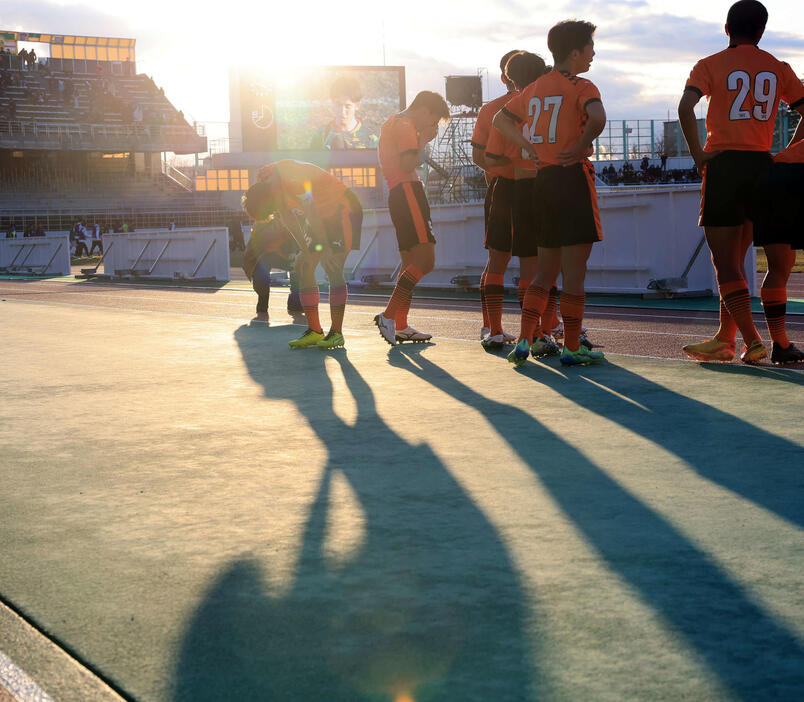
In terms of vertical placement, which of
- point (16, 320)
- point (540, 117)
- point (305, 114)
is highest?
point (305, 114)

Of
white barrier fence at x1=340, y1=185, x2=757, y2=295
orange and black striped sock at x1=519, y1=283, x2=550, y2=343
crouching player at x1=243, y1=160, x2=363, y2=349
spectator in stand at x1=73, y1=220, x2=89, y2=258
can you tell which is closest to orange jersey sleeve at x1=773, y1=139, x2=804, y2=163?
orange and black striped sock at x1=519, y1=283, x2=550, y2=343

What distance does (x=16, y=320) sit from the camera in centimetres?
1192

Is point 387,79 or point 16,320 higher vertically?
point 387,79

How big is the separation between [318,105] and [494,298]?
188ft

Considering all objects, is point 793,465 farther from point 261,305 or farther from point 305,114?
point 305,114

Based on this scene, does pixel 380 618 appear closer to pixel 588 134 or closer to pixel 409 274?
pixel 588 134

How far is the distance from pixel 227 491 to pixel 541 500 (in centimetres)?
102

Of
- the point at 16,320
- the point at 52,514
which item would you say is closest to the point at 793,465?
the point at 52,514

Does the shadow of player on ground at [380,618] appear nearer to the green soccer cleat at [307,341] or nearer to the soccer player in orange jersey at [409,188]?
the soccer player in orange jersey at [409,188]

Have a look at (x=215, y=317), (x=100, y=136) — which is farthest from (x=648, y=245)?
(x=100, y=136)

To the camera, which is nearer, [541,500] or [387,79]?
[541,500]

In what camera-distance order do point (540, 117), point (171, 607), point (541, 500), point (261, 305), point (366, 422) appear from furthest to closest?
point (261, 305) → point (540, 117) → point (366, 422) → point (541, 500) → point (171, 607)

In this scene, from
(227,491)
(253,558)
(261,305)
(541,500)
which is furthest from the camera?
(261,305)

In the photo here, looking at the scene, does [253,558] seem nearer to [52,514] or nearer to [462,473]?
[52,514]
